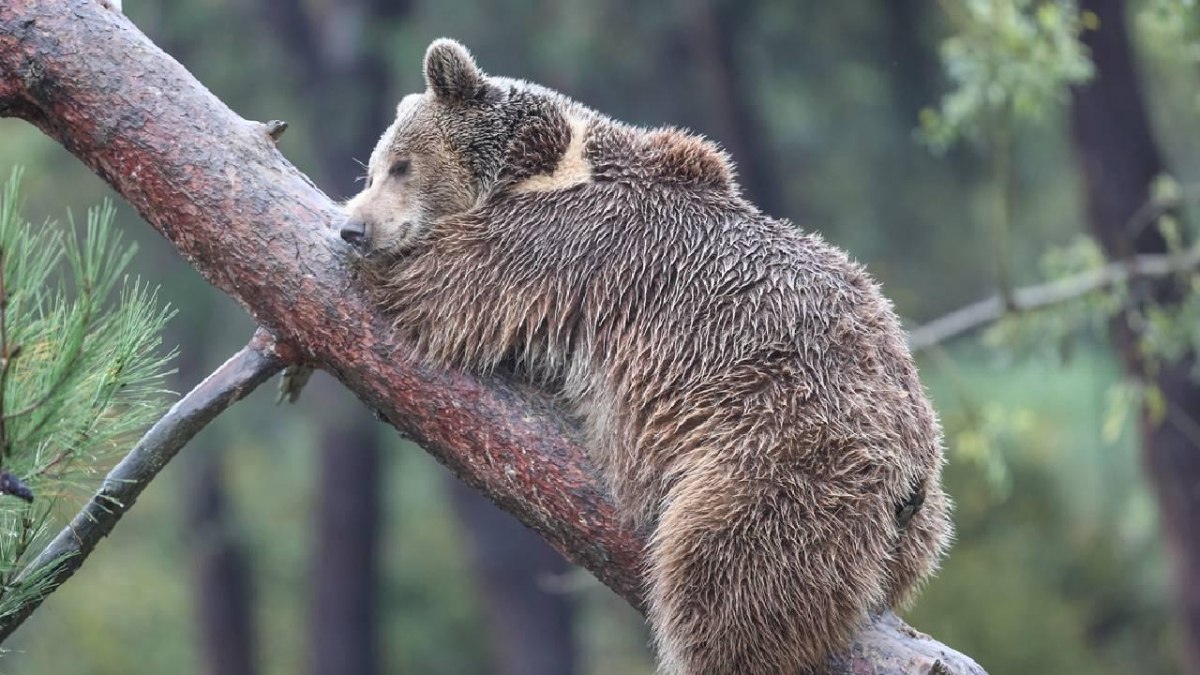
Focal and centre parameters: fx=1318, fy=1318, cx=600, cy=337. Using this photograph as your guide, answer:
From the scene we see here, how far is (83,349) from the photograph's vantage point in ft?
10.8

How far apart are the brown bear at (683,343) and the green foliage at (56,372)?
77 centimetres

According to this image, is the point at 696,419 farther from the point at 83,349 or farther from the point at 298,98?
the point at 298,98

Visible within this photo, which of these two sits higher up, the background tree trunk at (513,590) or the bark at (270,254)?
the background tree trunk at (513,590)

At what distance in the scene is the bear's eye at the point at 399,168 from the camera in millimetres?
4340

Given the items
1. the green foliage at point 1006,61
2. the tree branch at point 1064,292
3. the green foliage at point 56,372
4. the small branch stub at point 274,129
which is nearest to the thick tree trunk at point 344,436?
the tree branch at point 1064,292

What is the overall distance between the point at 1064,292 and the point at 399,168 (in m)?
4.85

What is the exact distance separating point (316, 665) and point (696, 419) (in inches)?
507

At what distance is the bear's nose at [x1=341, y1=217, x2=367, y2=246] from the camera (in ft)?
12.8

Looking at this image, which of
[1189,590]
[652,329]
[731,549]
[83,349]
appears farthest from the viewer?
[1189,590]

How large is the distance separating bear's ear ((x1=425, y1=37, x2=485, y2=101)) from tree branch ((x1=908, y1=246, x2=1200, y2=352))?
4017 mm

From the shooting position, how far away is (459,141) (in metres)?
4.34

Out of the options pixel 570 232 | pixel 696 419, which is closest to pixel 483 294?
pixel 570 232

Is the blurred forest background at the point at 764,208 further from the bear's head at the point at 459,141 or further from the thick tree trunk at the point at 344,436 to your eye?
the bear's head at the point at 459,141

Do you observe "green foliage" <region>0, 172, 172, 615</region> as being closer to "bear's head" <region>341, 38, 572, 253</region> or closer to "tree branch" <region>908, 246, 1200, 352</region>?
"bear's head" <region>341, 38, 572, 253</region>
